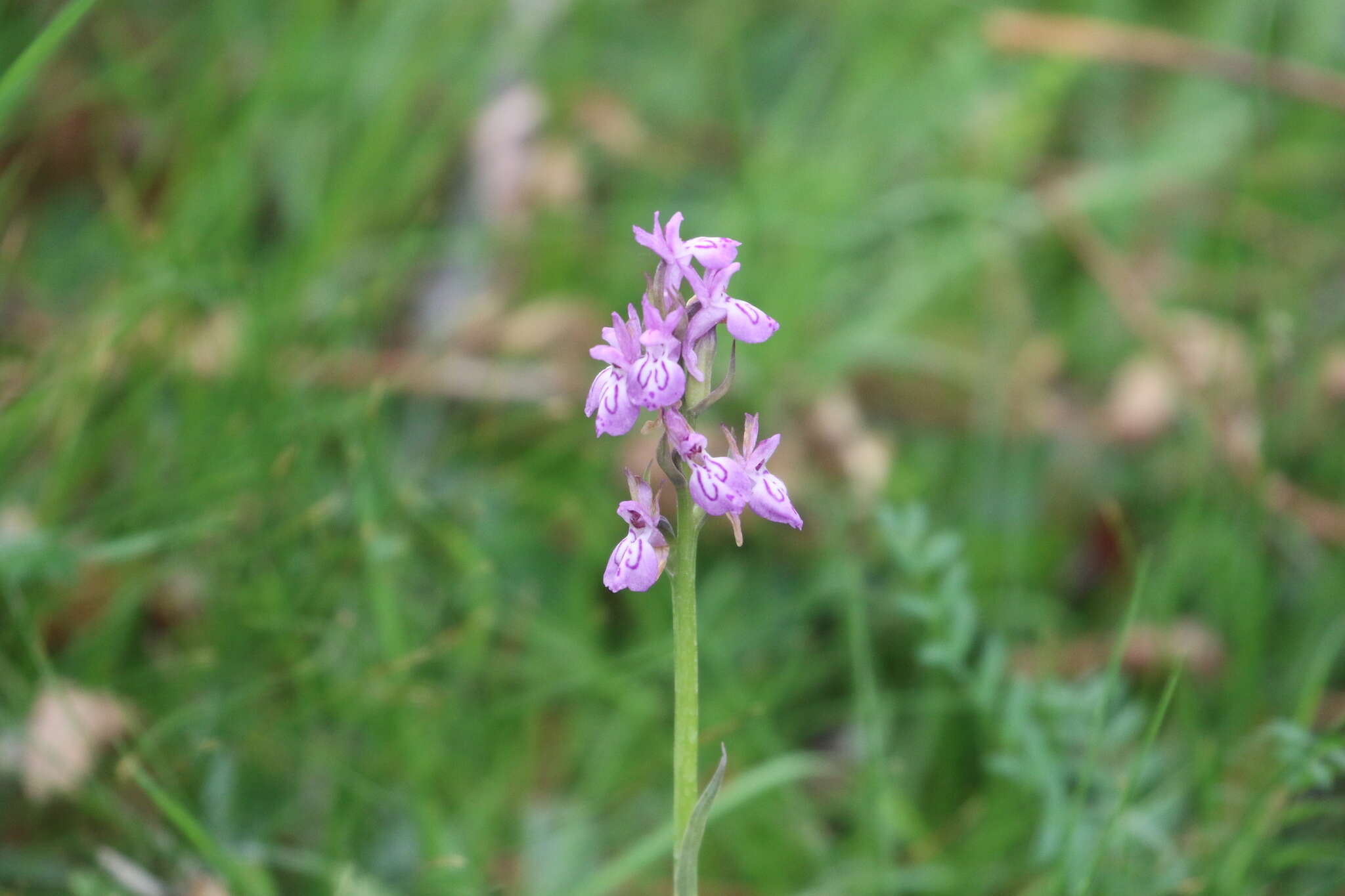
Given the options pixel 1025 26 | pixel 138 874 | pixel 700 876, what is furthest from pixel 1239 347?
pixel 138 874

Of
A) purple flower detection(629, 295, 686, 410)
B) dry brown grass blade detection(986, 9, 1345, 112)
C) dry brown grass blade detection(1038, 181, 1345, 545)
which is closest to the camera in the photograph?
purple flower detection(629, 295, 686, 410)

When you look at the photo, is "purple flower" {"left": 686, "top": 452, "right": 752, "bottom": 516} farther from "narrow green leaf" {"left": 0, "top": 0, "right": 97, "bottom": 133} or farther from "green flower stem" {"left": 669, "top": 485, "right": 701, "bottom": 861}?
"narrow green leaf" {"left": 0, "top": 0, "right": 97, "bottom": 133}

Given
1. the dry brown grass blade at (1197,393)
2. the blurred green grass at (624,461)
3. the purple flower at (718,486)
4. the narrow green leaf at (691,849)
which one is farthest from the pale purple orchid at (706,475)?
the dry brown grass blade at (1197,393)

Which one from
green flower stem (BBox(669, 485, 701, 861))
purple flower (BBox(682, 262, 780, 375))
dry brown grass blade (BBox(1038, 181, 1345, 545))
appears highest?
dry brown grass blade (BBox(1038, 181, 1345, 545))

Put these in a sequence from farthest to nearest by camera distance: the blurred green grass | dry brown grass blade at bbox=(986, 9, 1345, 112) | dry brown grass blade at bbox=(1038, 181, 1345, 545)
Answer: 1. dry brown grass blade at bbox=(986, 9, 1345, 112)
2. dry brown grass blade at bbox=(1038, 181, 1345, 545)
3. the blurred green grass

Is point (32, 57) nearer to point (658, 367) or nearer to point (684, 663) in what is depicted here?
point (658, 367)

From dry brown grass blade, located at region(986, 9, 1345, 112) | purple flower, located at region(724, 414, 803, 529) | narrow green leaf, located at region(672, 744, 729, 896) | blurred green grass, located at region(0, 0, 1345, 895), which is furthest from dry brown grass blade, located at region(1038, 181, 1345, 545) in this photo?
narrow green leaf, located at region(672, 744, 729, 896)
